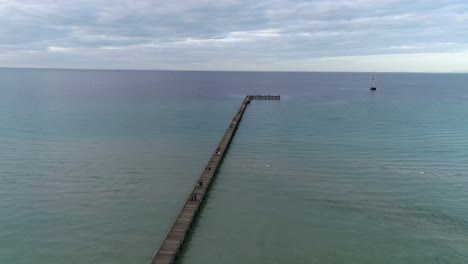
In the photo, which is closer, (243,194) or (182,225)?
(182,225)

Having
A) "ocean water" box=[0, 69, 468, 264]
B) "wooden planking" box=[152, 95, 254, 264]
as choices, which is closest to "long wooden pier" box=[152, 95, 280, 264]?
"wooden planking" box=[152, 95, 254, 264]

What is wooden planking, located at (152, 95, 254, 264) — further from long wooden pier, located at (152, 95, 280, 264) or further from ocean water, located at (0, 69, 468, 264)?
ocean water, located at (0, 69, 468, 264)

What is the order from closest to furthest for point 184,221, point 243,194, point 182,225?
point 182,225
point 184,221
point 243,194

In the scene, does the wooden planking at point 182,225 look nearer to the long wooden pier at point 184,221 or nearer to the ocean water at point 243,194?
the long wooden pier at point 184,221

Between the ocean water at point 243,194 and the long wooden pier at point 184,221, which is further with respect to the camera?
the ocean water at point 243,194

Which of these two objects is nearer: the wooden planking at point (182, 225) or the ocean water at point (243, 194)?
the wooden planking at point (182, 225)

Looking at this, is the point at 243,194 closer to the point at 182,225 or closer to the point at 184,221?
the point at 184,221

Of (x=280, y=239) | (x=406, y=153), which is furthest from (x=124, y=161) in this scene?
(x=406, y=153)

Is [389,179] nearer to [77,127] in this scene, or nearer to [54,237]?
[54,237]

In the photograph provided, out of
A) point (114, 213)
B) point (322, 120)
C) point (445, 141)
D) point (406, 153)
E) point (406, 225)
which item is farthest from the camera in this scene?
point (322, 120)

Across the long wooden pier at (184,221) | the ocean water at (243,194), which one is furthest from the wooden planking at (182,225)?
the ocean water at (243,194)

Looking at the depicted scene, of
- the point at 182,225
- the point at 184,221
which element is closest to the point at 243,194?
the point at 184,221
